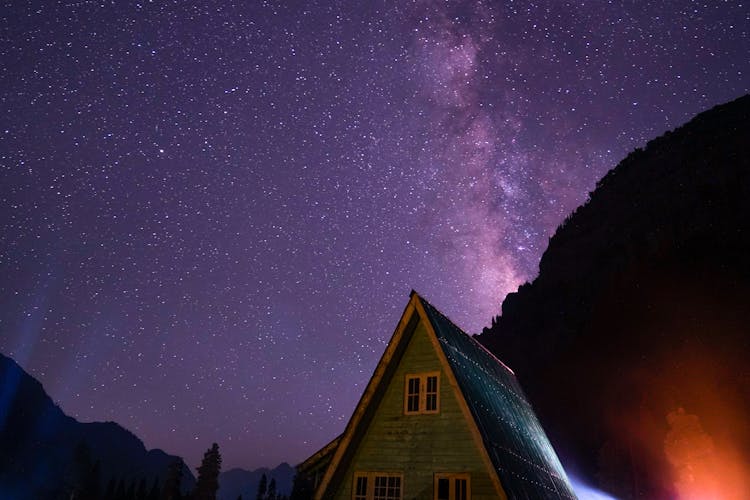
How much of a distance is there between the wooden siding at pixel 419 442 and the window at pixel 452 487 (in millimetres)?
150

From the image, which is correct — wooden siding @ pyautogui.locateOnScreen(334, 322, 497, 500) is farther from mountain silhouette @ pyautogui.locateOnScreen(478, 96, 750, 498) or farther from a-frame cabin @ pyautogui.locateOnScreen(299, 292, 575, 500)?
mountain silhouette @ pyautogui.locateOnScreen(478, 96, 750, 498)

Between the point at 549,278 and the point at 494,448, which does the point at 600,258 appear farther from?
the point at 494,448

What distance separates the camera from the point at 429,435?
53.7ft

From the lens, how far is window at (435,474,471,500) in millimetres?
14991

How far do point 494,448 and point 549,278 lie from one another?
89938 mm

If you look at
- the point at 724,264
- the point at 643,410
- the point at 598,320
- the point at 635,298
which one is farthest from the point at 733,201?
the point at 643,410

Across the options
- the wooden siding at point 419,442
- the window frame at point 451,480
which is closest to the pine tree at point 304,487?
the wooden siding at point 419,442

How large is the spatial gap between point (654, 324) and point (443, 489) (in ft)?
223

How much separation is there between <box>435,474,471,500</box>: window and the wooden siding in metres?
0.15

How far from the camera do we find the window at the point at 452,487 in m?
15.0

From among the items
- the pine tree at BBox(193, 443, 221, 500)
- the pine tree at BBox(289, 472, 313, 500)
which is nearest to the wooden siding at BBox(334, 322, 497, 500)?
the pine tree at BBox(289, 472, 313, 500)

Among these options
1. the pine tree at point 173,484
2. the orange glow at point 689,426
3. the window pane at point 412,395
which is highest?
the orange glow at point 689,426

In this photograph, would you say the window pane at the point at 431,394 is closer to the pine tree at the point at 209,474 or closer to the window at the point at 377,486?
the window at the point at 377,486

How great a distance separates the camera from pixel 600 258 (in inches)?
3538
